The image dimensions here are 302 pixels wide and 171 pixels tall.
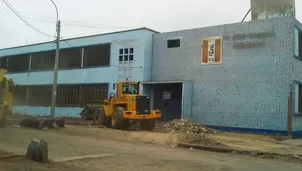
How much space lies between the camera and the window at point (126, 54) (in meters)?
29.3

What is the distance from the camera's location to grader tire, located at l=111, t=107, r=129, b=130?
21.8 m

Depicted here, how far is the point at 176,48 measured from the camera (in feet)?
88.6

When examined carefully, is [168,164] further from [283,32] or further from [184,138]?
[283,32]

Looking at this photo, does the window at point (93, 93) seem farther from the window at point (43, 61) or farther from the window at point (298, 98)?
the window at point (298, 98)

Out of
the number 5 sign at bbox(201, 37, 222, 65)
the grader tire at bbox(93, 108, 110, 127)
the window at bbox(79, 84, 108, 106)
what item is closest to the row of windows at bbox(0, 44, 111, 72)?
the window at bbox(79, 84, 108, 106)

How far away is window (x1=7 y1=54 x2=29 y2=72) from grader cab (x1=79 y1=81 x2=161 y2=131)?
19.6m

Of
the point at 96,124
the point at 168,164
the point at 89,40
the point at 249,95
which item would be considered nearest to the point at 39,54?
the point at 89,40

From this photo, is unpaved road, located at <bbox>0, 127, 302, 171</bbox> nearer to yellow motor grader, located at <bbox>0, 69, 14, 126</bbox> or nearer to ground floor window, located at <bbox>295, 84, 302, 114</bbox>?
yellow motor grader, located at <bbox>0, 69, 14, 126</bbox>

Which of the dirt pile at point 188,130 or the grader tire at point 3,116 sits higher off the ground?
the grader tire at point 3,116

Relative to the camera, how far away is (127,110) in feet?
72.3

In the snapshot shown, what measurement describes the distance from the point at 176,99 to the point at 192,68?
303cm

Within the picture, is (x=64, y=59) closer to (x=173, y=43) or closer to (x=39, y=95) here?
(x=39, y=95)

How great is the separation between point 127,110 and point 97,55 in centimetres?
1151

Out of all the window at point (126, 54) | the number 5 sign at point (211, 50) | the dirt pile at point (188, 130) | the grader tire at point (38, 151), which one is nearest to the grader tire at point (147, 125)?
the dirt pile at point (188, 130)
